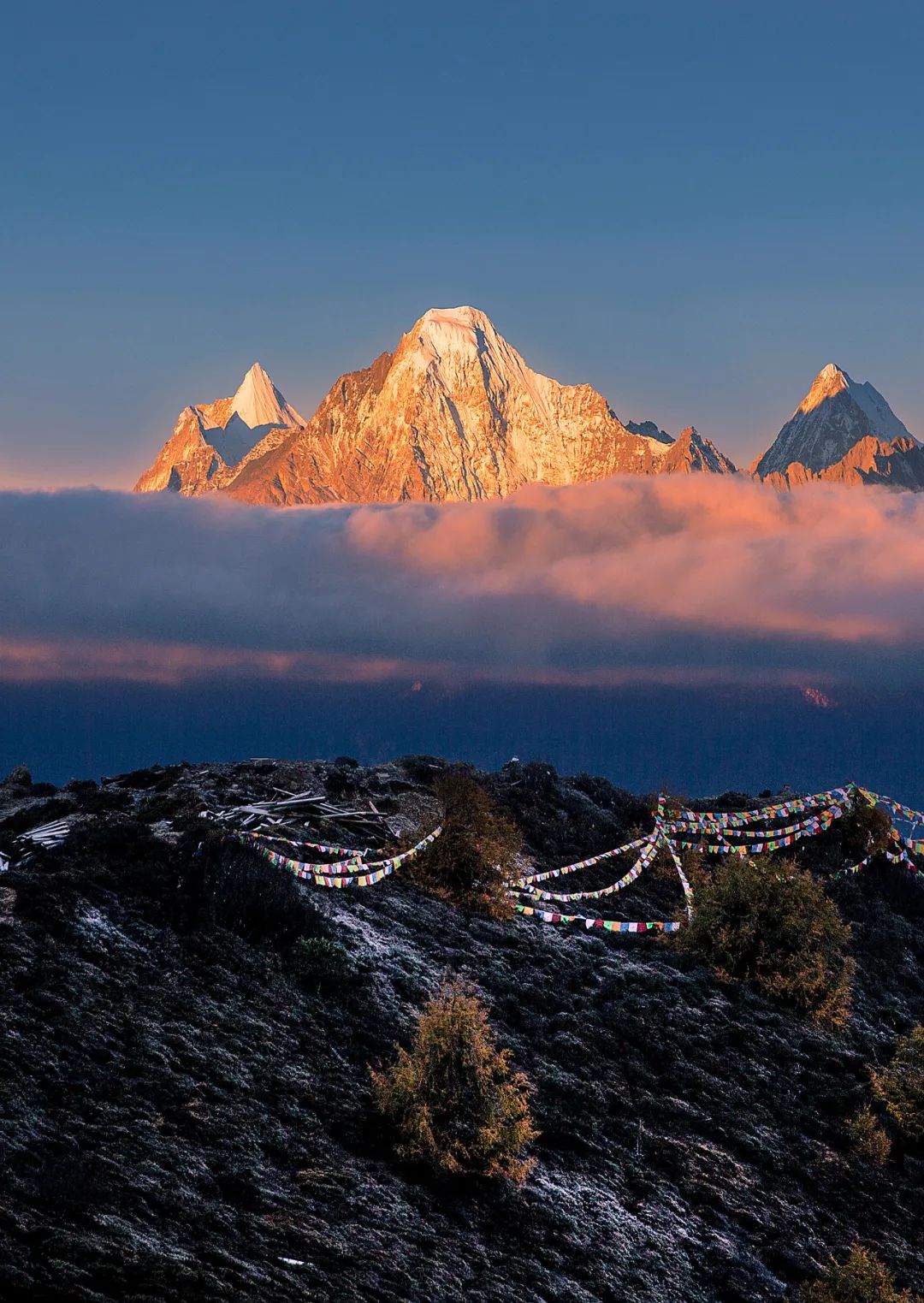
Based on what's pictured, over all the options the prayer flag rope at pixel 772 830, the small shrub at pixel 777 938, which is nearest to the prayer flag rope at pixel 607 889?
the prayer flag rope at pixel 772 830

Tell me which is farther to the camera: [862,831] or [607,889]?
[862,831]

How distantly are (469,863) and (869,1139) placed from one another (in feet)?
35.1

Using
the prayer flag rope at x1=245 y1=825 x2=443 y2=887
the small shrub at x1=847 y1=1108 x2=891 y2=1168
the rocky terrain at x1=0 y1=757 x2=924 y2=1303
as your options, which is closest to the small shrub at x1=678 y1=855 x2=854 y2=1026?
the rocky terrain at x1=0 y1=757 x2=924 y2=1303

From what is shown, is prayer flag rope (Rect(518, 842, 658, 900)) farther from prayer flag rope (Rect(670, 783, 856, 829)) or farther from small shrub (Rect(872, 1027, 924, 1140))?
small shrub (Rect(872, 1027, 924, 1140))

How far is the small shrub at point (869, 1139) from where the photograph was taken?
20.7m

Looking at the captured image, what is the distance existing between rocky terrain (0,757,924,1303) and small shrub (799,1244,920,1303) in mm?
517

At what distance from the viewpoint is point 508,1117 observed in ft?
55.4

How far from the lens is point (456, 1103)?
1656 cm

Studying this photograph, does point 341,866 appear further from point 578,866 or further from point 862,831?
point 862,831

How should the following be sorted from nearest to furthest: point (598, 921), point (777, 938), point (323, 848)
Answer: point (777, 938)
point (323, 848)
point (598, 921)

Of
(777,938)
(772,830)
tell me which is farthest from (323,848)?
(772,830)

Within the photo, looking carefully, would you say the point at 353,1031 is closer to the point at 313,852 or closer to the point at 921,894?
the point at 313,852

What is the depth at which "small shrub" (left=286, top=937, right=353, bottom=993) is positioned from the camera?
2103cm

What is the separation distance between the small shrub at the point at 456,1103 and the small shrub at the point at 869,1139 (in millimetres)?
6486
